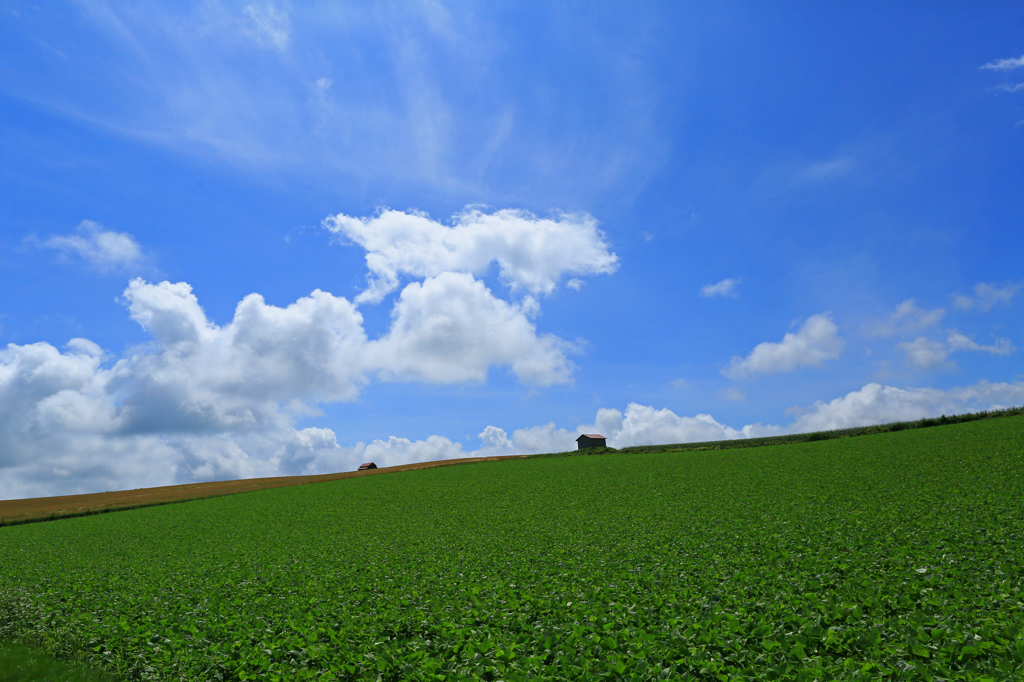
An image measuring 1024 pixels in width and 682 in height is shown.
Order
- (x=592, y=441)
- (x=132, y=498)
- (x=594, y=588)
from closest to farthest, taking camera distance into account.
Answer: (x=594, y=588) → (x=132, y=498) → (x=592, y=441)

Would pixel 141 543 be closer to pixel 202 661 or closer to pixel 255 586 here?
pixel 255 586

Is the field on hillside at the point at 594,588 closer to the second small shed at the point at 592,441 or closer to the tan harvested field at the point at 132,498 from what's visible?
the tan harvested field at the point at 132,498

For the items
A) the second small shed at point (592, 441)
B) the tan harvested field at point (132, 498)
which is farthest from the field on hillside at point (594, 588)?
the second small shed at point (592, 441)

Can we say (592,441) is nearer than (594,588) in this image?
No

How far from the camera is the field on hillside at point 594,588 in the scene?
955 cm

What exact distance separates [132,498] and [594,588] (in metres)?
63.8

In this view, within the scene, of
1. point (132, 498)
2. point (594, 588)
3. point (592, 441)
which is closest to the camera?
point (594, 588)

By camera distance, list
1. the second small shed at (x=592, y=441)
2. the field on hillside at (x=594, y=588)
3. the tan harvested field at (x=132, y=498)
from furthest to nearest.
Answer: the second small shed at (x=592, y=441)
the tan harvested field at (x=132, y=498)
the field on hillside at (x=594, y=588)

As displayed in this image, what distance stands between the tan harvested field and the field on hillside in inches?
956

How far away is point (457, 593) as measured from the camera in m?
14.4

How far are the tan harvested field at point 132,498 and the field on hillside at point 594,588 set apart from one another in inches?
956

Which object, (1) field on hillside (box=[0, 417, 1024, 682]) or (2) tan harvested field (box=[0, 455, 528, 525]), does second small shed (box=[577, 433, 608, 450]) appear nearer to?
(2) tan harvested field (box=[0, 455, 528, 525])

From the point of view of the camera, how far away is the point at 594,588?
13602 millimetres

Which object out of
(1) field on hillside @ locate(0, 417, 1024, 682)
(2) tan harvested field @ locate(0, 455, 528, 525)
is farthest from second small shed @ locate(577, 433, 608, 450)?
(1) field on hillside @ locate(0, 417, 1024, 682)
